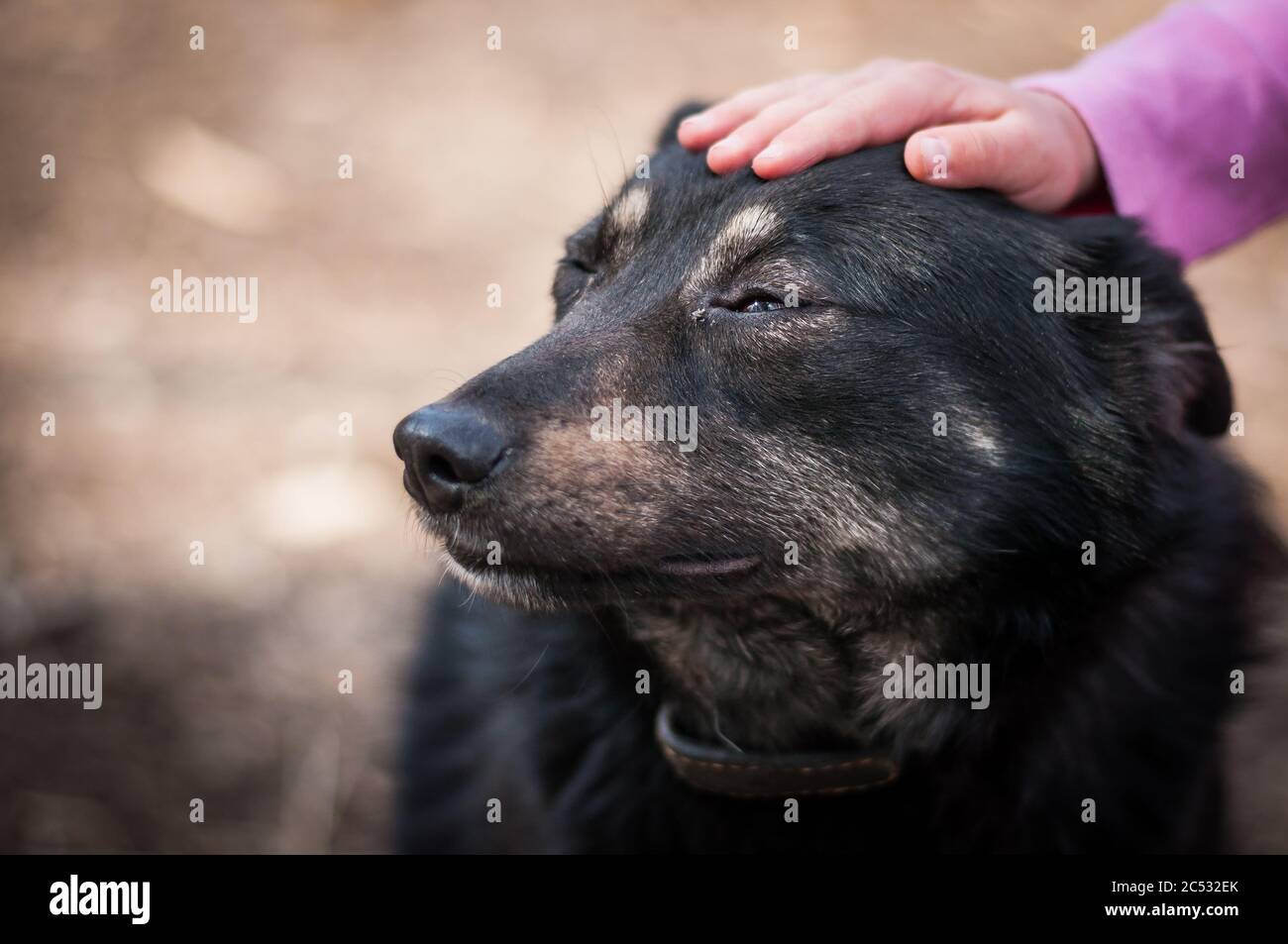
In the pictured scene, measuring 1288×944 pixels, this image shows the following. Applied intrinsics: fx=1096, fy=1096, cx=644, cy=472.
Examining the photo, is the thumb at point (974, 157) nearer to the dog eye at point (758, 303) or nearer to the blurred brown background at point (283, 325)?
the dog eye at point (758, 303)

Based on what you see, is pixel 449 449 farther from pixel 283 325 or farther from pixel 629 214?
pixel 283 325

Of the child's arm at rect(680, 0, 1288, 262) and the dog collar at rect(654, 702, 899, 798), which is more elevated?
the child's arm at rect(680, 0, 1288, 262)

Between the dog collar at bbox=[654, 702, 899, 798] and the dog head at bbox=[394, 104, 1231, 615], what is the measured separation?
0.38m

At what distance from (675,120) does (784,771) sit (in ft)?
→ 6.08

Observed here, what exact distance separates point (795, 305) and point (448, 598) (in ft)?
6.34

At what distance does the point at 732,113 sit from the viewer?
2.65 m

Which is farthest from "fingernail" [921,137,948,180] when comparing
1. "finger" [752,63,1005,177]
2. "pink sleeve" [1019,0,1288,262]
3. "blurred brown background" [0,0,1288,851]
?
"blurred brown background" [0,0,1288,851]

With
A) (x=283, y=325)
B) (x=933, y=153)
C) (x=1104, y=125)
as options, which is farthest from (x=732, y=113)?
(x=283, y=325)

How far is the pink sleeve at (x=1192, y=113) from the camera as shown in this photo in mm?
2824

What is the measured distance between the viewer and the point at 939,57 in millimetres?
7828

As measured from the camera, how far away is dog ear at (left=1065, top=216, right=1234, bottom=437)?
2.50m

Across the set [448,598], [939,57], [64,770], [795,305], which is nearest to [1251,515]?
[795,305]

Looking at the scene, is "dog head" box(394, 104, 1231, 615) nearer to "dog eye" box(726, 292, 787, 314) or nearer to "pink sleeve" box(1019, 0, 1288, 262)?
"dog eye" box(726, 292, 787, 314)
